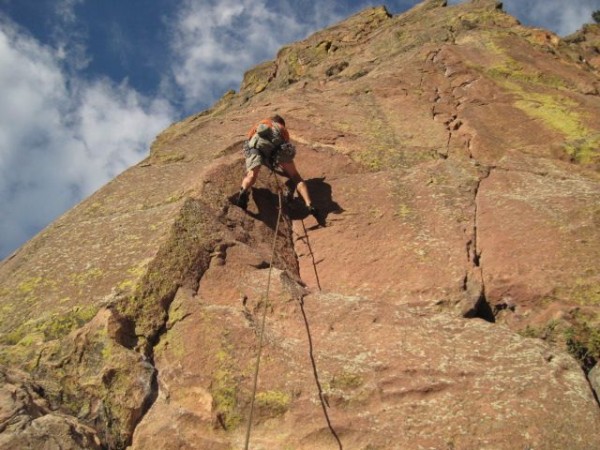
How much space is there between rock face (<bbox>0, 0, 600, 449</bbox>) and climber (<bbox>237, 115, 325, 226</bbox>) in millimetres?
374

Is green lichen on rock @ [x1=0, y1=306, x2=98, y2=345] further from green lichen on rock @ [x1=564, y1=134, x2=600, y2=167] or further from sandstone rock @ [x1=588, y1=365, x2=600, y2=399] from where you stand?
green lichen on rock @ [x1=564, y1=134, x2=600, y2=167]

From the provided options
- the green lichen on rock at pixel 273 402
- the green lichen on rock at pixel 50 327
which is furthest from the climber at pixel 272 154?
the green lichen on rock at pixel 273 402

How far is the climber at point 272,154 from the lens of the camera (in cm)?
990

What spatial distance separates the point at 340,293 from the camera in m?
8.23

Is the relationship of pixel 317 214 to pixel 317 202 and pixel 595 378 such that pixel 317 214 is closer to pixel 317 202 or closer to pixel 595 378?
pixel 317 202

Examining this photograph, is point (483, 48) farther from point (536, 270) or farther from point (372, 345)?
point (372, 345)

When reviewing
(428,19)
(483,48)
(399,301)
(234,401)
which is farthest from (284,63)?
(234,401)

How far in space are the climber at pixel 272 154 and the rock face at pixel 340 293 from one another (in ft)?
1.23

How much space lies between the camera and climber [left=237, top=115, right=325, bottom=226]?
9898mm

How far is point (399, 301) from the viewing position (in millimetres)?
7910

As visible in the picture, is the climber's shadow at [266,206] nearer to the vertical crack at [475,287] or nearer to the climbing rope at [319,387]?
the climbing rope at [319,387]

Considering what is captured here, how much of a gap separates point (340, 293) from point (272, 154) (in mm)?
3446

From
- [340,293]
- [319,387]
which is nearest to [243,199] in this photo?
[340,293]

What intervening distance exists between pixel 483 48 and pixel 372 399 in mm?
11989
